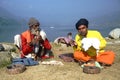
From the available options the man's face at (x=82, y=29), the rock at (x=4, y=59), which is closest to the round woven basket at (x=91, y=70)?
the man's face at (x=82, y=29)

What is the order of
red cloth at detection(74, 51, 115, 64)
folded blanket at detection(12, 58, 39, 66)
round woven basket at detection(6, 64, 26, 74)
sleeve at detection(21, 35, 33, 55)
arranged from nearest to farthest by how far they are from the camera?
round woven basket at detection(6, 64, 26, 74), red cloth at detection(74, 51, 115, 64), folded blanket at detection(12, 58, 39, 66), sleeve at detection(21, 35, 33, 55)

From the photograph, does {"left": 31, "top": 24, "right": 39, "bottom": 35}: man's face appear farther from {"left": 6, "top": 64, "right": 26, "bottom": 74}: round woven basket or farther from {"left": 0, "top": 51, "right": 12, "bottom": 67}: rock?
{"left": 6, "top": 64, "right": 26, "bottom": 74}: round woven basket

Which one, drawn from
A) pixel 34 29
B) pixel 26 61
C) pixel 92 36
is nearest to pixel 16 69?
pixel 26 61

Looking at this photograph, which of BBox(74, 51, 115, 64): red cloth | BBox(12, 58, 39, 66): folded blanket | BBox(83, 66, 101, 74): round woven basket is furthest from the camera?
BBox(12, 58, 39, 66): folded blanket

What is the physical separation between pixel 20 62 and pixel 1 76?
1188 millimetres

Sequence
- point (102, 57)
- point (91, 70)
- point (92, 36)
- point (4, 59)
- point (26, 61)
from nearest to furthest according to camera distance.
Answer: point (91, 70) → point (102, 57) → point (92, 36) → point (26, 61) → point (4, 59)

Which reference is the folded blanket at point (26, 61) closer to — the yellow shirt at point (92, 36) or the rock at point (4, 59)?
the rock at point (4, 59)

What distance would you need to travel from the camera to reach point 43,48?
11.2m

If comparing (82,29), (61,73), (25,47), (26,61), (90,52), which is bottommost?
(61,73)

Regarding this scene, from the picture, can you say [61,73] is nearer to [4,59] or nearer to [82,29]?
[82,29]

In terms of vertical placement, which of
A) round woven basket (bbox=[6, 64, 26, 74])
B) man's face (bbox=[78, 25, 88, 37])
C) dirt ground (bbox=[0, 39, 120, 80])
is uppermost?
man's face (bbox=[78, 25, 88, 37])

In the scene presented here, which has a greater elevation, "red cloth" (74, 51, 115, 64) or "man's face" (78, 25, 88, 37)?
"man's face" (78, 25, 88, 37)

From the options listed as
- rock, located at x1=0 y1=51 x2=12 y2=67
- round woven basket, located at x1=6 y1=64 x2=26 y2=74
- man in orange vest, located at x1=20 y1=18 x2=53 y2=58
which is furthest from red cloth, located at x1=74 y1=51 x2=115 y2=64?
rock, located at x1=0 y1=51 x2=12 y2=67

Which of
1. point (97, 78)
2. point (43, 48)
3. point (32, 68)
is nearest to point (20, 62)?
point (32, 68)
